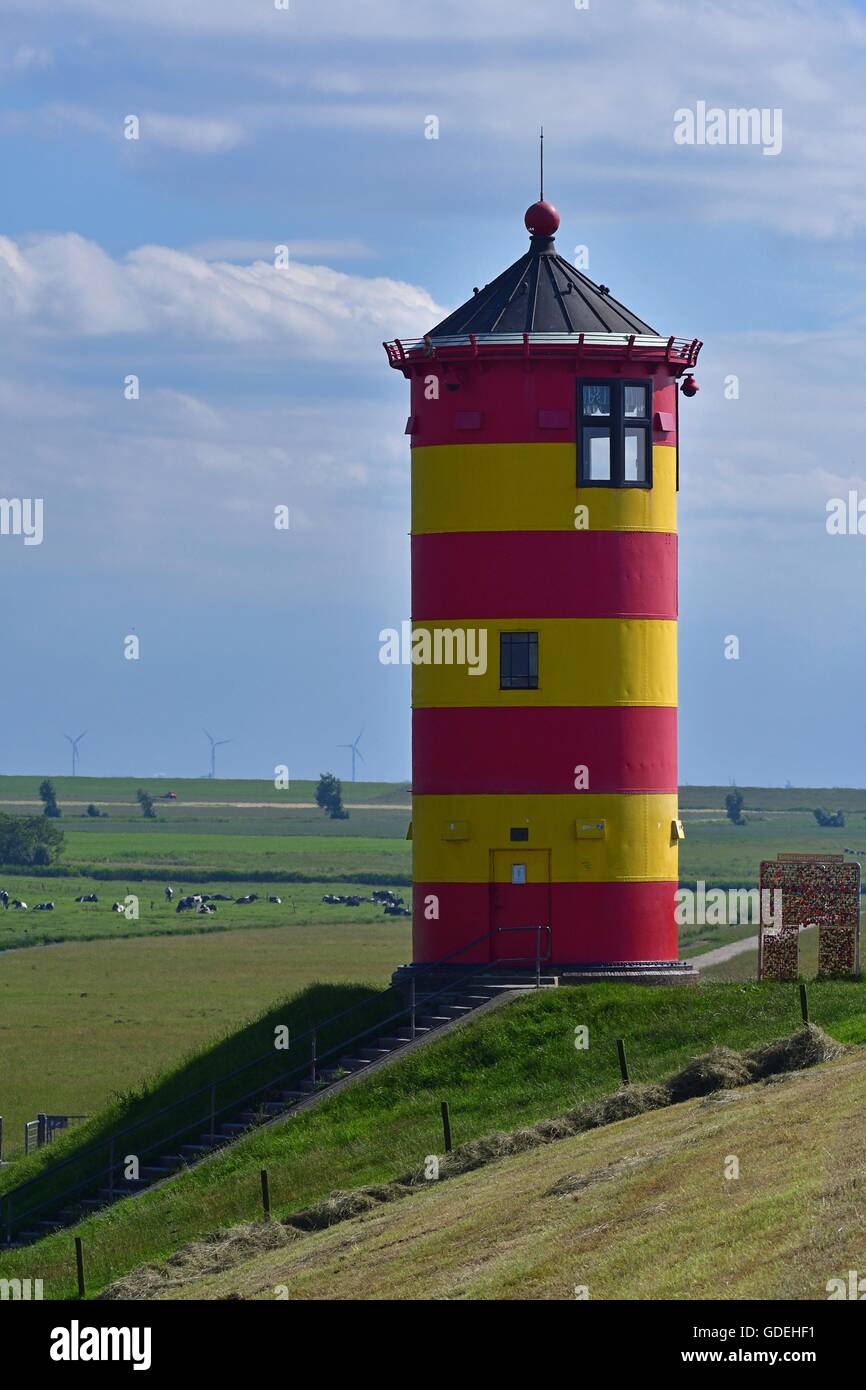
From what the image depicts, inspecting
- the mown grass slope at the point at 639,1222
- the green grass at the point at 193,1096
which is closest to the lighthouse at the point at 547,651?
the green grass at the point at 193,1096

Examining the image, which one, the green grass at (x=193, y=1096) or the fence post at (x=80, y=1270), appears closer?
the fence post at (x=80, y=1270)

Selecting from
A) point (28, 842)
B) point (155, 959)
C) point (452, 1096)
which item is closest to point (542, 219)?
Result: point (452, 1096)

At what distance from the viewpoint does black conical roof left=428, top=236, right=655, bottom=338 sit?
36.2 m

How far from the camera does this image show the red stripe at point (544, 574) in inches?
1404

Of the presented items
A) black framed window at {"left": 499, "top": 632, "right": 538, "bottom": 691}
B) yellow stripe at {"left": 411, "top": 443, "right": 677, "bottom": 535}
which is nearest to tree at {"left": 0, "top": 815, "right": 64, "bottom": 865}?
yellow stripe at {"left": 411, "top": 443, "right": 677, "bottom": 535}

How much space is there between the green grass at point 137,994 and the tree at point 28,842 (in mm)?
63304

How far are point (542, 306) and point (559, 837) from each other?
7873 mm

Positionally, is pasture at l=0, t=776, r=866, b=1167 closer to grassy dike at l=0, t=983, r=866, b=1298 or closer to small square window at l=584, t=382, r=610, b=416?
grassy dike at l=0, t=983, r=866, b=1298

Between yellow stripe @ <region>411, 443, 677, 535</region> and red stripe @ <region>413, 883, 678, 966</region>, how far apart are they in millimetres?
5269

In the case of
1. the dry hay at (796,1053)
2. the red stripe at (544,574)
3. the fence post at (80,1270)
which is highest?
the red stripe at (544,574)

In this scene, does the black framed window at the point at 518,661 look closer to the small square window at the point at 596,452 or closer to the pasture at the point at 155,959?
the small square window at the point at 596,452

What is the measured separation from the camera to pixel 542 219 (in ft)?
124
